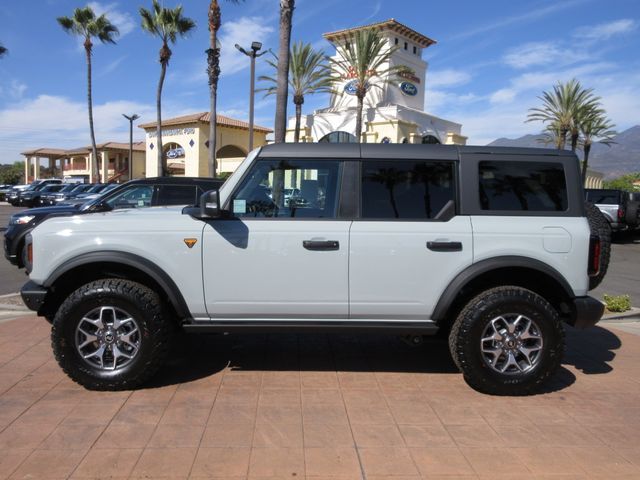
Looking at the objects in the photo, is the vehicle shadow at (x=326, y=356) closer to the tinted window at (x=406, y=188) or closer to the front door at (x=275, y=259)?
the front door at (x=275, y=259)

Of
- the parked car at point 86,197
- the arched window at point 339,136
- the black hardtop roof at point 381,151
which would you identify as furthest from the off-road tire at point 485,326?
the arched window at point 339,136

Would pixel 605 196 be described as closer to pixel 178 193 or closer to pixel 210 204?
pixel 178 193

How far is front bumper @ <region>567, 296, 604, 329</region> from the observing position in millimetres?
4184

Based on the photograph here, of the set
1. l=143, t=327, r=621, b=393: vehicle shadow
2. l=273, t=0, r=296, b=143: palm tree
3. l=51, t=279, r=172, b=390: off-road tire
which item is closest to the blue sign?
l=273, t=0, r=296, b=143: palm tree

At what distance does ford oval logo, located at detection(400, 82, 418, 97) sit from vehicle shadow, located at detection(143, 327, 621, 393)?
29821 millimetres

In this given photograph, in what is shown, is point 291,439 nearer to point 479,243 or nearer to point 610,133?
point 479,243

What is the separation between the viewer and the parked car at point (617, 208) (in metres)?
17.2

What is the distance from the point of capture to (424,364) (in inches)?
197

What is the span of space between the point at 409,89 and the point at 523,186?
31.6 m

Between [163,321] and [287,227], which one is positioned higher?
[287,227]

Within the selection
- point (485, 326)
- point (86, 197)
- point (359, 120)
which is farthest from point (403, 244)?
point (359, 120)

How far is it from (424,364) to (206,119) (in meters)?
35.2

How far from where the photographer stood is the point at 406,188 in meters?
4.29

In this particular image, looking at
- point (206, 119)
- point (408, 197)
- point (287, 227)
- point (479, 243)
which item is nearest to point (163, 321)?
point (287, 227)
